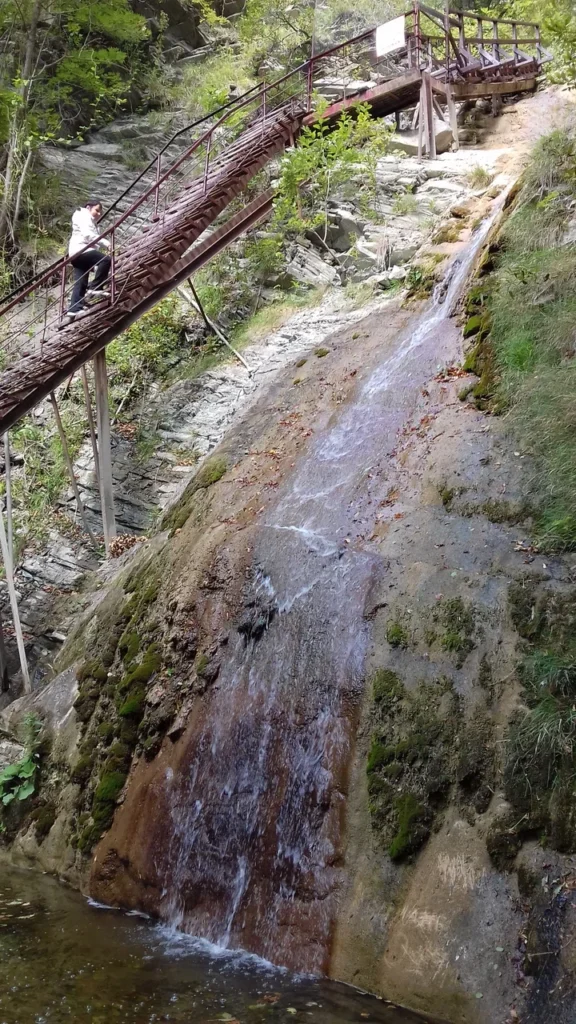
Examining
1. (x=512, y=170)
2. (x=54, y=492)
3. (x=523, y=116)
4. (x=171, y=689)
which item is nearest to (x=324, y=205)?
(x=512, y=170)

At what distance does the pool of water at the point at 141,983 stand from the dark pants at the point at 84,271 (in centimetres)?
757

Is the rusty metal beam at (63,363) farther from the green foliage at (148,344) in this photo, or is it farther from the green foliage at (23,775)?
the green foliage at (23,775)

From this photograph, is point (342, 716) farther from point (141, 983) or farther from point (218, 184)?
point (218, 184)

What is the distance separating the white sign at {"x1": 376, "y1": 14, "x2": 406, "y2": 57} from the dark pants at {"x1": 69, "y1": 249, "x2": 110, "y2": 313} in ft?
24.9

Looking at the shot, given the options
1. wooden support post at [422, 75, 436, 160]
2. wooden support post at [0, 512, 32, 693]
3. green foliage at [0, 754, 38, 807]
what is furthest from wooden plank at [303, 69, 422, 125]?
green foliage at [0, 754, 38, 807]

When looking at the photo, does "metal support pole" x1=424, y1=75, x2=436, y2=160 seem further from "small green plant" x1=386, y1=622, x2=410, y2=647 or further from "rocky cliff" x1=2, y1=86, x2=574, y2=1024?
"small green plant" x1=386, y1=622, x2=410, y2=647

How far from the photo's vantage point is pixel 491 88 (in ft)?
54.0

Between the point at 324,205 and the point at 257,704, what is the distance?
10676mm

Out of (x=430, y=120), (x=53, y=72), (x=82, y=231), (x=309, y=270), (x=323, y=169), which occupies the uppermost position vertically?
(x=53, y=72)

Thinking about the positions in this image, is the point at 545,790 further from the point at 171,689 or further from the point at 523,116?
the point at 523,116

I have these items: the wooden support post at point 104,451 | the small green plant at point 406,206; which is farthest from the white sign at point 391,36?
the wooden support post at point 104,451

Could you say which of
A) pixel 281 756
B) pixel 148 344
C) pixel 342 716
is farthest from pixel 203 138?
pixel 281 756

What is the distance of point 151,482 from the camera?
12.2 metres

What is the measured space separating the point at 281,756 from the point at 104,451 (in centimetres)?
603
